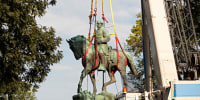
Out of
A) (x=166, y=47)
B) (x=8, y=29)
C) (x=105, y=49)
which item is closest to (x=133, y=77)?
(x=105, y=49)

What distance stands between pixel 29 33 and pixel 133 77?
17.2ft

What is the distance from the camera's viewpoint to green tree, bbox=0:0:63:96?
15185 millimetres

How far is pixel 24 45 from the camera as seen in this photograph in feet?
54.2

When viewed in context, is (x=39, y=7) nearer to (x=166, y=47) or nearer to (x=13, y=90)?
(x=13, y=90)

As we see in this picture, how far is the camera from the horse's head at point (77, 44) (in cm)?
1493

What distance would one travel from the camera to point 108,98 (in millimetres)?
13828

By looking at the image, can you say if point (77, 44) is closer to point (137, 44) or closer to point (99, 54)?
point (99, 54)

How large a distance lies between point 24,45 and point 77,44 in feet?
10.1

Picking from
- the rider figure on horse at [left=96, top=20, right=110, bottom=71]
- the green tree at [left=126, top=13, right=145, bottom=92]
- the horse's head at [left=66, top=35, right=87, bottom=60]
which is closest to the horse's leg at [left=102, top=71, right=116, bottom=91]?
the rider figure on horse at [left=96, top=20, right=110, bottom=71]

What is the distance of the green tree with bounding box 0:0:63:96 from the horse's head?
2.32 m

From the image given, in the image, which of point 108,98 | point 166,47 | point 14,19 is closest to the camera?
point 166,47

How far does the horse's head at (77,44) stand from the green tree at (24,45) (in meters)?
2.32

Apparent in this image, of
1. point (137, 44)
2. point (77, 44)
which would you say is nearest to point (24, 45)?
point (77, 44)

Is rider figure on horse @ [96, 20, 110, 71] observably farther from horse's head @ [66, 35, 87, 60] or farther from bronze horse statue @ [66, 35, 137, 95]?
horse's head @ [66, 35, 87, 60]
